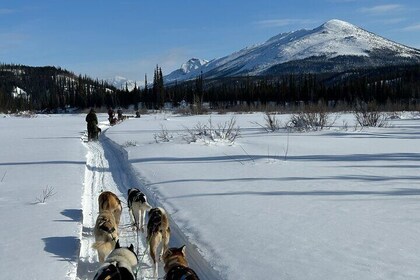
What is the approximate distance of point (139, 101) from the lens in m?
95.8

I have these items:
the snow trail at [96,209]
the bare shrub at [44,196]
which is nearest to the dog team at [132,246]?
the snow trail at [96,209]

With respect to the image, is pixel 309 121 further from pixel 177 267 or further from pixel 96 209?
pixel 177 267

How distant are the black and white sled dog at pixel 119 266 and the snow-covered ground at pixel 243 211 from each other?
633mm

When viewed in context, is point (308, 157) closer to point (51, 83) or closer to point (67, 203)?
point (67, 203)

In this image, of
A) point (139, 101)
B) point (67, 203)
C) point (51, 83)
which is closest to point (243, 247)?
point (67, 203)

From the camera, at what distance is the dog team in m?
4.02

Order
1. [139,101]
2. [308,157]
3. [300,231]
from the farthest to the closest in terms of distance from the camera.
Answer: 1. [139,101]
2. [308,157]
3. [300,231]

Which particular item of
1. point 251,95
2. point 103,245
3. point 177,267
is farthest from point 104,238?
point 251,95

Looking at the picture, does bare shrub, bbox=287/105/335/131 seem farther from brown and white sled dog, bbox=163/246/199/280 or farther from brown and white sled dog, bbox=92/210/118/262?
brown and white sled dog, bbox=163/246/199/280

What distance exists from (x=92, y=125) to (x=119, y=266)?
1904 centimetres

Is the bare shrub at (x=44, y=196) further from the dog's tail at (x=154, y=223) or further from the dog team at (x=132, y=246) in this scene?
Answer: the dog's tail at (x=154, y=223)

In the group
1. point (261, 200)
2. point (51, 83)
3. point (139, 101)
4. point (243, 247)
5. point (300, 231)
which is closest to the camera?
point (243, 247)

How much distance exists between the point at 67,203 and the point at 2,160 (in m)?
8.14

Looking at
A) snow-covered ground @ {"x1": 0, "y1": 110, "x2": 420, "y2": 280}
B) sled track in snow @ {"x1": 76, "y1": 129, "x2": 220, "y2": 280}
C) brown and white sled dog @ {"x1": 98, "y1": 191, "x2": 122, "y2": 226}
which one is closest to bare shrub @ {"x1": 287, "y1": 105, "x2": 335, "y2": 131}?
snow-covered ground @ {"x1": 0, "y1": 110, "x2": 420, "y2": 280}
